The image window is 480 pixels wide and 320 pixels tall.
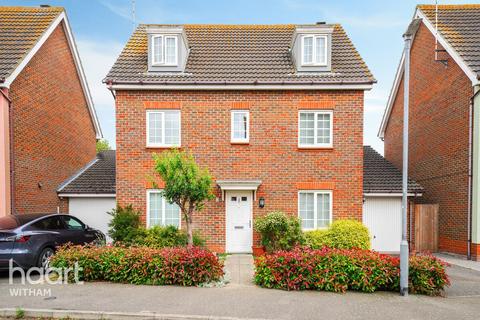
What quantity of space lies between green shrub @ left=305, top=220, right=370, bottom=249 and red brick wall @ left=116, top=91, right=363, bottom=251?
1.00m

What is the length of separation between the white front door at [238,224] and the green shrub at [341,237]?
6.96 ft

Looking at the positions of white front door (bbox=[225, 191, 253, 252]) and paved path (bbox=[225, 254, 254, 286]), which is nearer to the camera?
paved path (bbox=[225, 254, 254, 286])

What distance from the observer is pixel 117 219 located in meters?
10.5

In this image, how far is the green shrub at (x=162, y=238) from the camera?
33.3 ft

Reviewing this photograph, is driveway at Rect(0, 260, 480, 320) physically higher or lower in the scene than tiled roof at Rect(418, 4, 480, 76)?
lower

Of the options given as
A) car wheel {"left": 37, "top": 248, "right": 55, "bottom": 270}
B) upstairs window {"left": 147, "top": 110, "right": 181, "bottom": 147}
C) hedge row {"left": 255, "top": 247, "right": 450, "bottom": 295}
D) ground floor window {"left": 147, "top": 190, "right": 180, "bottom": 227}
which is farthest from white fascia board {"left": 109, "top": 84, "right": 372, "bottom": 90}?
hedge row {"left": 255, "top": 247, "right": 450, "bottom": 295}

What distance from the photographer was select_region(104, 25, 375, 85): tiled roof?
11469 millimetres

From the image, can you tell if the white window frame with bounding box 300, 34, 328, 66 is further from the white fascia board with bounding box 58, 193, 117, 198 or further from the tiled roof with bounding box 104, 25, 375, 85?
the white fascia board with bounding box 58, 193, 117, 198

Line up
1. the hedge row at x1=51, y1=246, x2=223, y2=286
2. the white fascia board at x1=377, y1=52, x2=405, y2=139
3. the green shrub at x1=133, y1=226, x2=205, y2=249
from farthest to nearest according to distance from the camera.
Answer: the white fascia board at x1=377, y1=52, x2=405, y2=139 < the green shrub at x1=133, y1=226, x2=205, y2=249 < the hedge row at x1=51, y1=246, x2=223, y2=286

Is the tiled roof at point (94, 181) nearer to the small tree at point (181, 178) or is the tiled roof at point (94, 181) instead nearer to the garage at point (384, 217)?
the small tree at point (181, 178)

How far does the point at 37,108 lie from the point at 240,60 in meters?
8.66

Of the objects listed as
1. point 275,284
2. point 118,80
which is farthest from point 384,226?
point 118,80

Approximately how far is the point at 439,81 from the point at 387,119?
18.3 feet

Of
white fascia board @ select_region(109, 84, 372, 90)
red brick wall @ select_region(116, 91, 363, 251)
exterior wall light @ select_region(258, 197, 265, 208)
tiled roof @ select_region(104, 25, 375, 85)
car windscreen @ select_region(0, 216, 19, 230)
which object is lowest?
car windscreen @ select_region(0, 216, 19, 230)
